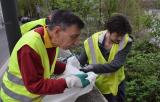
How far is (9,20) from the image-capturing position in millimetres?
2688

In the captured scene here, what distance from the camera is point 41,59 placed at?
215 centimetres

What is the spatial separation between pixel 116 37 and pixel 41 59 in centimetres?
125

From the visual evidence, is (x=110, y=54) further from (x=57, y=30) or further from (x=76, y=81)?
(x=57, y=30)

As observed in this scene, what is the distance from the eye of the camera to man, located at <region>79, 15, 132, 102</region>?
125 inches

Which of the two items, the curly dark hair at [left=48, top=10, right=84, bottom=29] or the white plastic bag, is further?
the white plastic bag

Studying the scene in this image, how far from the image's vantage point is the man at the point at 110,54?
10.4 feet

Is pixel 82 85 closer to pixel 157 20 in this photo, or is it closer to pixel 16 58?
pixel 16 58

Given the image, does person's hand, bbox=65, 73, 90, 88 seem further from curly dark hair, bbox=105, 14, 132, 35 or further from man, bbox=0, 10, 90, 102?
curly dark hair, bbox=105, 14, 132, 35

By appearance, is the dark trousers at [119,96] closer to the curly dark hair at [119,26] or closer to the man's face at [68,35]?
the curly dark hair at [119,26]

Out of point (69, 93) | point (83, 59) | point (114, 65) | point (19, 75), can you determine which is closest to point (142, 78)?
point (83, 59)

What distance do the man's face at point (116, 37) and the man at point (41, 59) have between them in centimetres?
102

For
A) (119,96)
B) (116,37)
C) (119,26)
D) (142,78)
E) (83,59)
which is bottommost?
(142,78)

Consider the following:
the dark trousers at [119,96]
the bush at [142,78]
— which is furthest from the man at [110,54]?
the bush at [142,78]

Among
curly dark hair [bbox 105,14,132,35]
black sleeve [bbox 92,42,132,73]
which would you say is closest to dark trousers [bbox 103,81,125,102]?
black sleeve [bbox 92,42,132,73]
